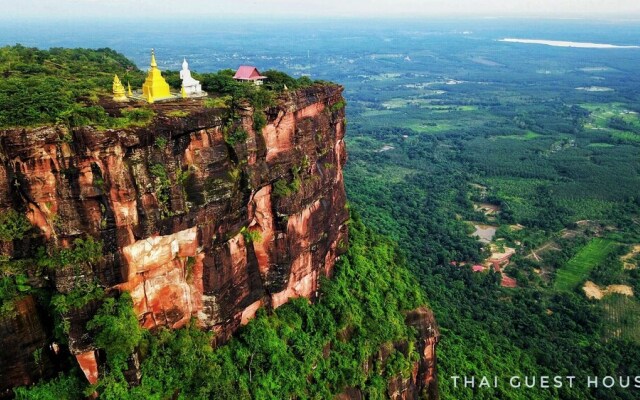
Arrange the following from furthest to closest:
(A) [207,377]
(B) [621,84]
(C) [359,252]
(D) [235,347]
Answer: (B) [621,84]
(C) [359,252]
(D) [235,347]
(A) [207,377]

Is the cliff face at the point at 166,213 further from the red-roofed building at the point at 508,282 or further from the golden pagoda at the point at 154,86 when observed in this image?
the red-roofed building at the point at 508,282

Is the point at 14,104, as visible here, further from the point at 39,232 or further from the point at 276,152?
the point at 276,152

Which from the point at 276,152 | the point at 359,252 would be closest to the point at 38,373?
the point at 276,152

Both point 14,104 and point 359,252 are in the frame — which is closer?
point 14,104

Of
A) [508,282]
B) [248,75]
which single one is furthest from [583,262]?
[248,75]

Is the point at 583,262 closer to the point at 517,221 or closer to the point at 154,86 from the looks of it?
the point at 517,221

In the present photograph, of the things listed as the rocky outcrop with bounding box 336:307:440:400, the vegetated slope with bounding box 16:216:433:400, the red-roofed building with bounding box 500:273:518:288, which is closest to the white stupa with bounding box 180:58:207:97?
the vegetated slope with bounding box 16:216:433:400
